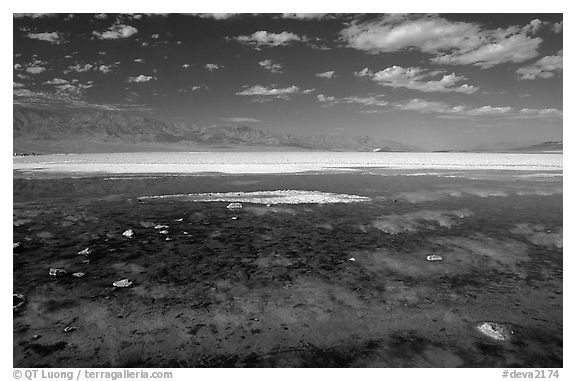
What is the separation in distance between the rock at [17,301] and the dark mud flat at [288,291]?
96 mm

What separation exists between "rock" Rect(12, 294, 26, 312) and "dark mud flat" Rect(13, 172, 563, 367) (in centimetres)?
10

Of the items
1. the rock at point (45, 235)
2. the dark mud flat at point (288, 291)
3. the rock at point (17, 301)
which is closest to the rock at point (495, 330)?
the dark mud flat at point (288, 291)

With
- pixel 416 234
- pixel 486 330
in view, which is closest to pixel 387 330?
pixel 486 330

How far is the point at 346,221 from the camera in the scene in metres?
13.4

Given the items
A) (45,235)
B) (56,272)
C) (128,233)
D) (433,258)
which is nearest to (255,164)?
(128,233)

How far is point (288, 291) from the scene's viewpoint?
286 inches

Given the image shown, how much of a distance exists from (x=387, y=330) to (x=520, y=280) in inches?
148

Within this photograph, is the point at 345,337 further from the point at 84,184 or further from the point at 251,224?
the point at 84,184

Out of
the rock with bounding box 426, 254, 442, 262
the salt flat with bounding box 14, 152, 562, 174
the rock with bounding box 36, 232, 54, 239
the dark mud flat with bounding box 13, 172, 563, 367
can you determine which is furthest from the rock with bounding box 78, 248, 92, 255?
the salt flat with bounding box 14, 152, 562, 174

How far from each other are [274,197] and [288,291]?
1196 cm

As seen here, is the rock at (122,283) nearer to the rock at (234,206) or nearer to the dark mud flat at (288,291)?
the dark mud flat at (288,291)

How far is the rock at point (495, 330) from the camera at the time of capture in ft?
18.6

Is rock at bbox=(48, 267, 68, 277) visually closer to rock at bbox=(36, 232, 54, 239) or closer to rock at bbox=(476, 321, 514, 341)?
rock at bbox=(36, 232, 54, 239)

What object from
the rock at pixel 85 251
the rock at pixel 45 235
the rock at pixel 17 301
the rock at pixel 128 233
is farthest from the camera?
the rock at pixel 128 233
